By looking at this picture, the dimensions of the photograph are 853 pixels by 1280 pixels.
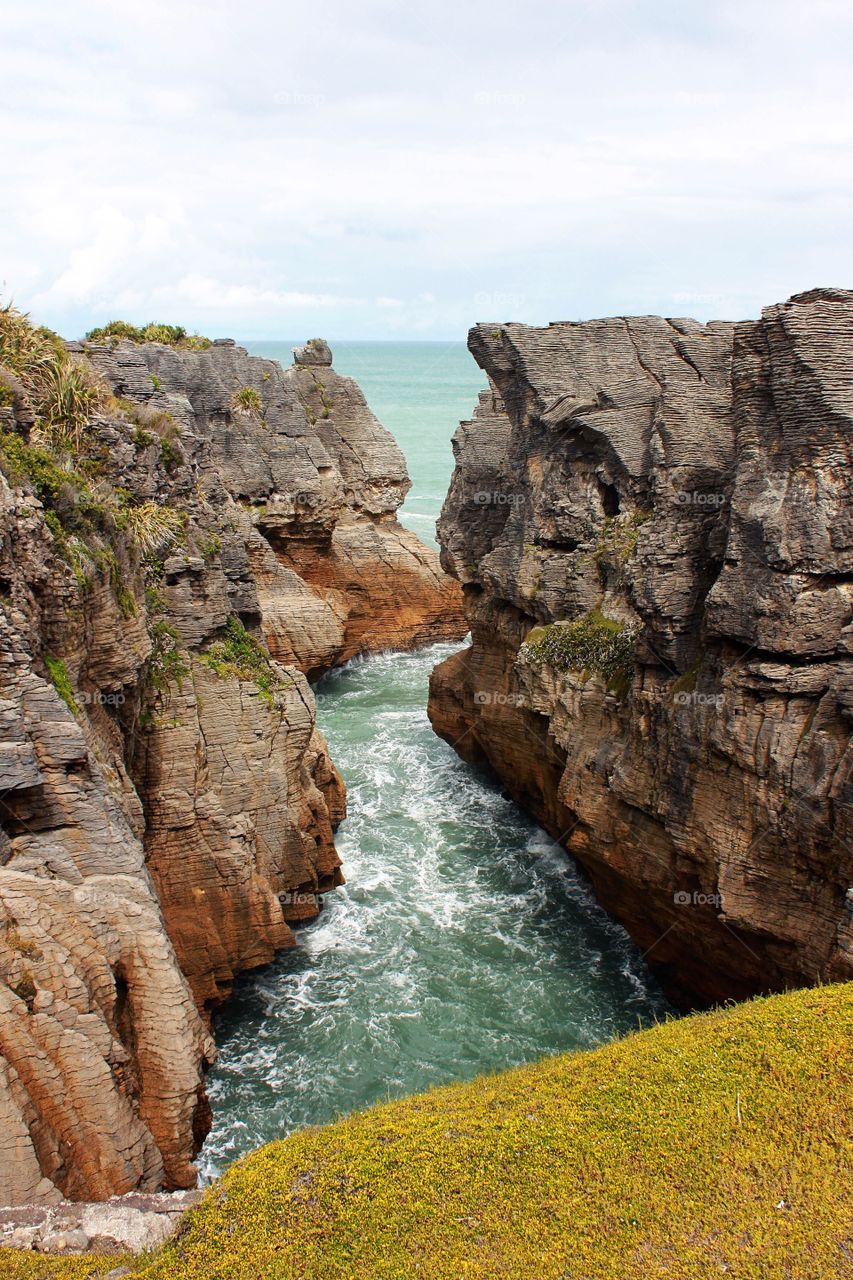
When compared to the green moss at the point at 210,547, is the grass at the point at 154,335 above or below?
above

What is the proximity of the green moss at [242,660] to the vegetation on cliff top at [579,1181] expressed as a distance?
29.6 feet

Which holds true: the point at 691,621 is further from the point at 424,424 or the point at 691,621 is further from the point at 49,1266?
the point at 424,424

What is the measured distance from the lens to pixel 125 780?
1503 centimetres

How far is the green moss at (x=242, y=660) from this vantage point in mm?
18797

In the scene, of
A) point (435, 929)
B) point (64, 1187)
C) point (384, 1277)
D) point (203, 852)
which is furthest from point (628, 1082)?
point (435, 929)

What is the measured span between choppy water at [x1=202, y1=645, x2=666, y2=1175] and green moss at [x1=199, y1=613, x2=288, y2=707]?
5.43 m

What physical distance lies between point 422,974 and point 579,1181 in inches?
412

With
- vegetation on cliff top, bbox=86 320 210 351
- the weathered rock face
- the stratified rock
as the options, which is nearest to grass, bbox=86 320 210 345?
vegetation on cliff top, bbox=86 320 210 351

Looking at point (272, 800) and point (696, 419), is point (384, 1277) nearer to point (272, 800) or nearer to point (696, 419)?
point (272, 800)

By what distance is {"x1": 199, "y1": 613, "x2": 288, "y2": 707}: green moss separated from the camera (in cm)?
1880

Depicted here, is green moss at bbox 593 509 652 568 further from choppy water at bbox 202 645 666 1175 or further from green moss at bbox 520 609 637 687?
choppy water at bbox 202 645 666 1175

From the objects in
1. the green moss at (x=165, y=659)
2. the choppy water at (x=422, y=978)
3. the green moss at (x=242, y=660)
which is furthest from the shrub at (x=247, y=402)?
the green moss at (x=165, y=659)

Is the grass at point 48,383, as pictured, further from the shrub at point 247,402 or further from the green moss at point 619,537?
the shrub at point 247,402

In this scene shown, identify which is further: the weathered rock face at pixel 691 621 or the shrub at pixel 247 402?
the shrub at pixel 247 402
